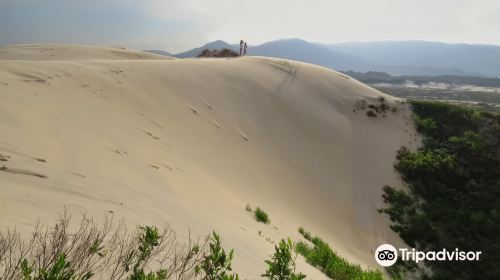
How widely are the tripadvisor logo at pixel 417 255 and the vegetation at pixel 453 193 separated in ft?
0.61

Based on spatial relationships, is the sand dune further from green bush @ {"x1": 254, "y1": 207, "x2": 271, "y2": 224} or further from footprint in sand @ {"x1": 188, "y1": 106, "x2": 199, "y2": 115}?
green bush @ {"x1": 254, "y1": 207, "x2": 271, "y2": 224}

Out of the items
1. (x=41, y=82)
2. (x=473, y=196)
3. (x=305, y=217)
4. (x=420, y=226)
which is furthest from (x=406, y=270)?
(x=41, y=82)

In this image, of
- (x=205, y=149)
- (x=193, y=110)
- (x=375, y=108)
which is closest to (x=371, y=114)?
(x=375, y=108)

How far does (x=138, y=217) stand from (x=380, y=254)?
9.47m

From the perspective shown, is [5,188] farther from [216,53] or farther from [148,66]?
[216,53]

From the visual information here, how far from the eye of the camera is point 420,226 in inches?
516

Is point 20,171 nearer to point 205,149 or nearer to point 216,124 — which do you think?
point 205,149

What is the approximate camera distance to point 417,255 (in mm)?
12070

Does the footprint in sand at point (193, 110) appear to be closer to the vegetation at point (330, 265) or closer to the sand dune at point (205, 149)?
the sand dune at point (205, 149)

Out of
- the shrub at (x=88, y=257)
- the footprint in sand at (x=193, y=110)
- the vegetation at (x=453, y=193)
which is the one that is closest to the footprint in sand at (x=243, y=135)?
the footprint in sand at (x=193, y=110)

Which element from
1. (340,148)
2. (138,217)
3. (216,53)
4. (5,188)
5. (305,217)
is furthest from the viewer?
(216,53)

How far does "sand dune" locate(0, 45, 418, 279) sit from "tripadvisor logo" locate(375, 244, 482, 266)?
0.50 meters

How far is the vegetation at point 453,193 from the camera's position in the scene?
40.1ft

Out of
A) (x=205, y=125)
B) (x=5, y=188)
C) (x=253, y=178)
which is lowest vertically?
(x=253, y=178)
